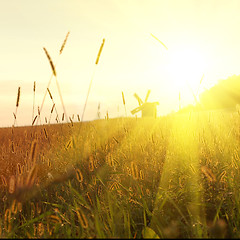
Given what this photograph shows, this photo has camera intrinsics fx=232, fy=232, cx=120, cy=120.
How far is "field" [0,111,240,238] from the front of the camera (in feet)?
3.90

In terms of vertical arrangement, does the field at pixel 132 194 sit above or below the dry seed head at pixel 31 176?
below

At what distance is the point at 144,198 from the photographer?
62.9 inches

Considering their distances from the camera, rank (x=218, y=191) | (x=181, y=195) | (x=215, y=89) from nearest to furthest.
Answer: (x=218, y=191), (x=181, y=195), (x=215, y=89)

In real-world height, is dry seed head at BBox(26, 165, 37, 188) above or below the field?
above

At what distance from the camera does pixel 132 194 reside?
1.68 metres

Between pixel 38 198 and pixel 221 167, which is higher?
pixel 221 167

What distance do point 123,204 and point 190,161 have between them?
818mm

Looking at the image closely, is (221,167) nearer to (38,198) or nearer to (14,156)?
(38,198)

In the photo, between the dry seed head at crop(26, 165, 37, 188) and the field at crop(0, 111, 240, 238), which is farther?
the field at crop(0, 111, 240, 238)

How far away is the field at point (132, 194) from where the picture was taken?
119 centimetres

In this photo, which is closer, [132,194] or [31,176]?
[31,176]

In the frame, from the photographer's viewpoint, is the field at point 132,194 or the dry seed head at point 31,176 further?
the field at point 132,194

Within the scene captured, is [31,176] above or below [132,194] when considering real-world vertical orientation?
above

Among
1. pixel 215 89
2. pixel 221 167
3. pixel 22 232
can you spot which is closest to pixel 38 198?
pixel 22 232
